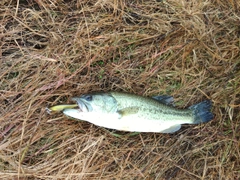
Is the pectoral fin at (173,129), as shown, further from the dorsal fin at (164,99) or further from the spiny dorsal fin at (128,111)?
the spiny dorsal fin at (128,111)

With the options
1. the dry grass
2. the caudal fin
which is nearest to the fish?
the caudal fin

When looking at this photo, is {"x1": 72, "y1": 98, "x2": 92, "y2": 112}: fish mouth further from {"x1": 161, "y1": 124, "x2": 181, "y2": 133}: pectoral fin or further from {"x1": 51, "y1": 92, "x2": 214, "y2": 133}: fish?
{"x1": 161, "y1": 124, "x2": 181, "y2": 133}: pectoral fin

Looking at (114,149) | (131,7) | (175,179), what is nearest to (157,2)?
(131,7)

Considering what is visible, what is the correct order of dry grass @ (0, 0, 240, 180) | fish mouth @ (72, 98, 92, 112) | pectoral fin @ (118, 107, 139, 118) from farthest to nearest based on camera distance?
dry grass @ (0, 0, 240, 180) → pectoral fin @ (118, 107, 139, 118) → fish mouth @ (72, 98, 92, 112)

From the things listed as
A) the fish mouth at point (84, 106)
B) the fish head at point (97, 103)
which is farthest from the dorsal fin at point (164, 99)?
the fish mouth at point (84, 106)

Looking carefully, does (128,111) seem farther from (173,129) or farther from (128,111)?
(173,129)

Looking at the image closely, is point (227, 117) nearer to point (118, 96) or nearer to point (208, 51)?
point (208, 51)
